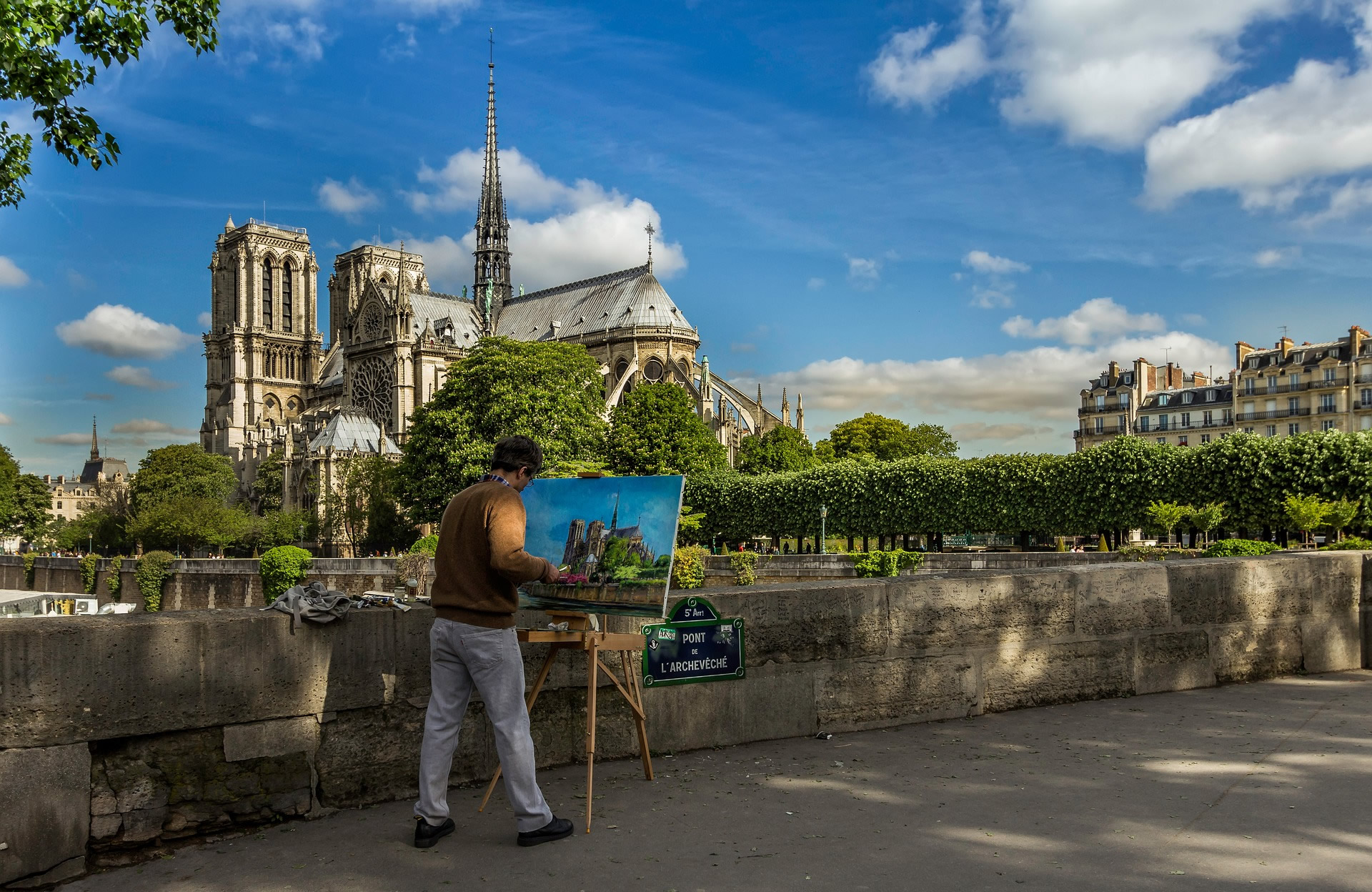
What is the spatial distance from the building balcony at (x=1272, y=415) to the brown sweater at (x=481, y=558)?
294 ft

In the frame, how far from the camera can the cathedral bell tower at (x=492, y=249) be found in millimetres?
101500

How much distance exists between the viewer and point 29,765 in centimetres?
458

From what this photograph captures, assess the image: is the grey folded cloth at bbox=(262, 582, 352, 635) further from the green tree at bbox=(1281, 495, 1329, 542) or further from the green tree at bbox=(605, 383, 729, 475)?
the green tree at bbox=(605, 383, 729, 475)

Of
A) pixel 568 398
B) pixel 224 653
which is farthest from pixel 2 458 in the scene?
pixel 224 653

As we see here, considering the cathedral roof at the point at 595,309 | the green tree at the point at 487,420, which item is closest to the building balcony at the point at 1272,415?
the cathedral roof at the point at 595,309

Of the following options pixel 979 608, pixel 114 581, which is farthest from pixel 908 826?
pixel 114 581

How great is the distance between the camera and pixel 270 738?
524cm

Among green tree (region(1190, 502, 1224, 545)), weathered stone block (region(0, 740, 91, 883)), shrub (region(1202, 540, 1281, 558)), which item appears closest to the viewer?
weathered stone block (region(0, 740, 91, 883))

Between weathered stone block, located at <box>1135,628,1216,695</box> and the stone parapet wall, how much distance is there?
0.06 ft

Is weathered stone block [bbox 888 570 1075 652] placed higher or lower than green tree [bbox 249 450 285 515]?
lower

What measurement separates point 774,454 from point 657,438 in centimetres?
1693

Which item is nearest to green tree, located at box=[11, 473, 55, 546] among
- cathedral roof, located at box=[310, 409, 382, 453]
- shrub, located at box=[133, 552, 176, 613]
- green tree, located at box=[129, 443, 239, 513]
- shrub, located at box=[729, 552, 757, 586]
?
green tree, located at box=[129, 443, 239, 513]

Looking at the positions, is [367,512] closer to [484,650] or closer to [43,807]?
[43,807]

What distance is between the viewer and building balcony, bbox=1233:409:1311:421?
80938 millimetres
